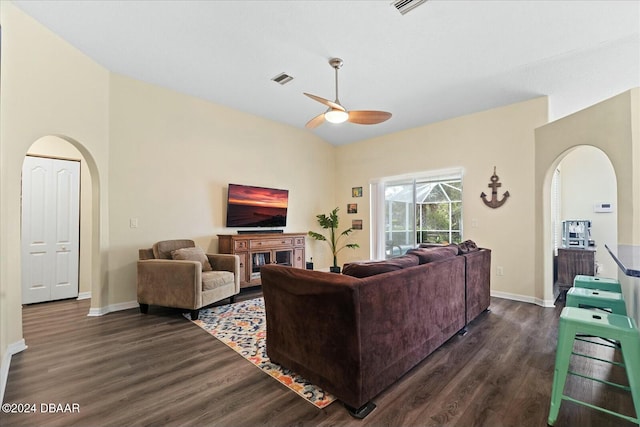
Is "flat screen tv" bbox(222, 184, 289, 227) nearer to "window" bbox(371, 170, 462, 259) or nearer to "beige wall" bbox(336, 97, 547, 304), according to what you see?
"window" bbox(371, 170, 462, 259)

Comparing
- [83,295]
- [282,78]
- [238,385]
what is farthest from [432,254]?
[83,295]

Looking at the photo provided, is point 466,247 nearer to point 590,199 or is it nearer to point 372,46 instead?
point 372,46

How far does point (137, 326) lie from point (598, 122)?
558cm

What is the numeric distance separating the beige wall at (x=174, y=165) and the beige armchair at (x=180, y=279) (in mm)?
373

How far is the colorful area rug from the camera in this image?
1.94 metres

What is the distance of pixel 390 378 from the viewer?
1897mm

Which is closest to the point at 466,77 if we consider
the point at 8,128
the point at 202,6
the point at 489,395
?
the point at 202,6

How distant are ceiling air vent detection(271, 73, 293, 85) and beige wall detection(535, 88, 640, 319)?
140 inches

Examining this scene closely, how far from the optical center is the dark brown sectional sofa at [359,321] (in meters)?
1.67

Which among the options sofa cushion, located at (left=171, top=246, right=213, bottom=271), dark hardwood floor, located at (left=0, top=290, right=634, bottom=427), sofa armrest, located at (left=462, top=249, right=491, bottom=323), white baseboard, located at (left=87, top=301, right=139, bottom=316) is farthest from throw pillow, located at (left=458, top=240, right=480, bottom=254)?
white baseboard, located at (left=87, top=301, right=139, bottom=316)

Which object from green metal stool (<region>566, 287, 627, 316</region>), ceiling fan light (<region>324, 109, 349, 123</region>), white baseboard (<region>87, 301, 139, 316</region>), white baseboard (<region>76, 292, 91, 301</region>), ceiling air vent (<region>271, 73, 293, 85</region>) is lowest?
white baseboard (<region>76, 292, 91, 301</region>)

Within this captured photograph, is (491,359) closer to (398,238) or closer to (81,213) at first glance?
(398,238)

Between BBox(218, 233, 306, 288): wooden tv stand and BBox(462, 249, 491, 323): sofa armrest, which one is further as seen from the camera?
BBox(218, 233, 306, 288): wooden tv stand

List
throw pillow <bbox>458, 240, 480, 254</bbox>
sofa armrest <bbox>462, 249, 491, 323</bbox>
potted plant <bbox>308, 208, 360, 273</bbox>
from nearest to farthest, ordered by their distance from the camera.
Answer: sofa armrest <bbox>462, 249, 491, 323</bbox> → throw pillow <bbox>458, 240, 480, 254</bbox> → potted plant <bbox>308, 208, 360, 273</bbox>
